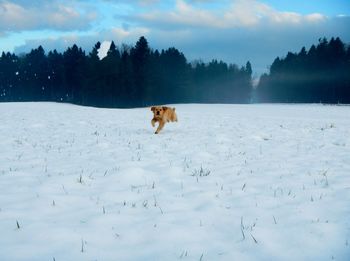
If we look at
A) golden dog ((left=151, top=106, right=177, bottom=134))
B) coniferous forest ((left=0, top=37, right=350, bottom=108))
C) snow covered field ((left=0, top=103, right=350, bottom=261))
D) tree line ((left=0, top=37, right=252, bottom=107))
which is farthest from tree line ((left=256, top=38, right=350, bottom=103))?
snow covered field ((left=0, top=103, right=350, bottom=261))

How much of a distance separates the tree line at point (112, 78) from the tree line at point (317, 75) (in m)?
18.6

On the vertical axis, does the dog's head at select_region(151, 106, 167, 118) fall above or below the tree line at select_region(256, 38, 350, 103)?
below

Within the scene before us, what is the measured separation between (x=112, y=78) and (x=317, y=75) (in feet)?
138

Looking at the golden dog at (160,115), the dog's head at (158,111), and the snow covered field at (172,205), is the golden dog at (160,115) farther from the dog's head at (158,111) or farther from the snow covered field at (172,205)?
the snow covered field at (172,205)

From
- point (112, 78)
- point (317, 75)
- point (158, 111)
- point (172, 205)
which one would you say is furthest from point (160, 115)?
point (317, 75)

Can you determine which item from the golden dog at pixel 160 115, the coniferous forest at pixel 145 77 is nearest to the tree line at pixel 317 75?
the coniferous forest at pixel 145 77

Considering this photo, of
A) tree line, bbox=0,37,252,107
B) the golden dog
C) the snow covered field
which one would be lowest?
the snow covered field

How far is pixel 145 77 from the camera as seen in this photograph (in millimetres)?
67688

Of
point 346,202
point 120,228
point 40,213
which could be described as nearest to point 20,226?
point 40,213

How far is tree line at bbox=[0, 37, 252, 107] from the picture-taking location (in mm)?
66188

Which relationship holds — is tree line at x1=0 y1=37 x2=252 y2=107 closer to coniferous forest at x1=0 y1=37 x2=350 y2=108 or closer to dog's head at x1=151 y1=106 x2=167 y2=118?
coniferous forest at x1=0 y1=37 x2=350 y2=108

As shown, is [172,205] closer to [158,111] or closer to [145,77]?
[158,111]

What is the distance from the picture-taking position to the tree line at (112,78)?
217 feet

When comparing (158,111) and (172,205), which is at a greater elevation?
(158,111)
